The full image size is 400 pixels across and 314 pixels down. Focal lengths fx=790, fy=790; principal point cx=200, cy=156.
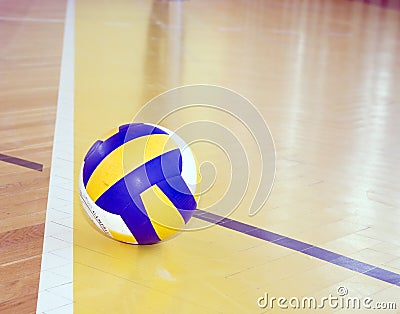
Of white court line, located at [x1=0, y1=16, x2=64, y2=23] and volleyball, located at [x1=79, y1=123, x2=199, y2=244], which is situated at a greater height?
white court line, located at [x1=0, y1=16, x2=64, y2=23]

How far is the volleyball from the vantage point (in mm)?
3238

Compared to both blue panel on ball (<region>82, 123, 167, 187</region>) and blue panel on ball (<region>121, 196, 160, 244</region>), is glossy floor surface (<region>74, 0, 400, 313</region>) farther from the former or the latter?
blue panel on ball (<region>82, 123, 167, 187</region>)

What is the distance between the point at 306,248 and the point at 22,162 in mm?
1877

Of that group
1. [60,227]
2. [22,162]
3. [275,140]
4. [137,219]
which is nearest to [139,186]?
[137,219]

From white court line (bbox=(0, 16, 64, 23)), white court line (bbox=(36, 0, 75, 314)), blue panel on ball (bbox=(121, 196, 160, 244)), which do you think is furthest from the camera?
white court line (bbox=(0, 16, 64, 23))

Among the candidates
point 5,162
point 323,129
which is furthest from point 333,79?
point 5,162

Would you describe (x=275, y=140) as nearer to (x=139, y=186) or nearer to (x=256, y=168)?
(x=256, y=168)

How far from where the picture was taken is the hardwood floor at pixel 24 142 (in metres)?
3.11

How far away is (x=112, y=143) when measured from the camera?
336 cm

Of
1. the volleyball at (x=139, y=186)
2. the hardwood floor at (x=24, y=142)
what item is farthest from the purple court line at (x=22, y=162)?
the volleyball at (x=139, y=186)

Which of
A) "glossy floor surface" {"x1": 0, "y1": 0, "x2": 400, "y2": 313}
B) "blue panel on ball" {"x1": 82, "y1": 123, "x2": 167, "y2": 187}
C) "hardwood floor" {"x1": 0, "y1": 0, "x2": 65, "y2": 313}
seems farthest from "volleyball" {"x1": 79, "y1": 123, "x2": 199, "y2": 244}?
"hardwood floor" {"x1": 0, "y1": 0, "x2": 65, "y2": 313}

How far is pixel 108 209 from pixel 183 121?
2615 mm

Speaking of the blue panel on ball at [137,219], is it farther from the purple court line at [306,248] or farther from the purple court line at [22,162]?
the purple court line at [22,162]

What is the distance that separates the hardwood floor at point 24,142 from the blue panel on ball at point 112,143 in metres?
0.40
